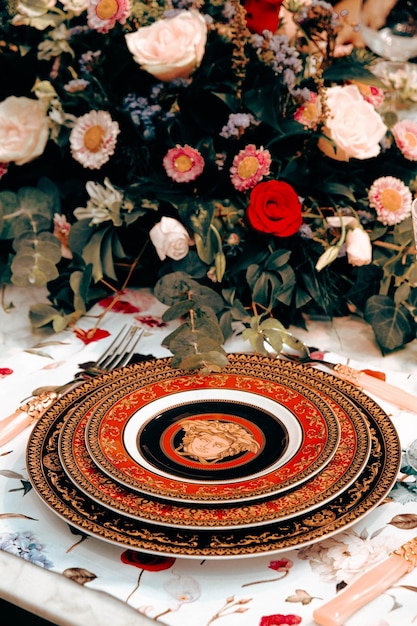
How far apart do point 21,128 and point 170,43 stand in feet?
0.90

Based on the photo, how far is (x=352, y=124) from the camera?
1091 mm

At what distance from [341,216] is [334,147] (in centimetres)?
10

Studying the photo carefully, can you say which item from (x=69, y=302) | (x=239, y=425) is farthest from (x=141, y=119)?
(x=239, y=425)

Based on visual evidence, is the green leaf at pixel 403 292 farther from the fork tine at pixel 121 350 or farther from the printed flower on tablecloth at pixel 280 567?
the printed flower on tablecloth at pixel 280 567

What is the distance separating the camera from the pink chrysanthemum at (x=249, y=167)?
107 centimetres

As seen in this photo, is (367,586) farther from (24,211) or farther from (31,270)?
(24,211)

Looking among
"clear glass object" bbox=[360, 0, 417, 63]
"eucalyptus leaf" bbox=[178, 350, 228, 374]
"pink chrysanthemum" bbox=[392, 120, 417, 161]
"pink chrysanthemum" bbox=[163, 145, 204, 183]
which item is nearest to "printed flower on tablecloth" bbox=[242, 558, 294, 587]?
"eucalyptus leaf" bbox=[178, 350, 228, 374]

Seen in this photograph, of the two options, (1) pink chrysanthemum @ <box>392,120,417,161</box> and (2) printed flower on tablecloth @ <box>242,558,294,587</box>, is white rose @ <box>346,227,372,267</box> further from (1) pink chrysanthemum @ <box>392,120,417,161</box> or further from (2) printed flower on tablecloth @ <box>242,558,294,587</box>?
(2) printed flower on tablecloth @ <box>242,558,294,587</box>

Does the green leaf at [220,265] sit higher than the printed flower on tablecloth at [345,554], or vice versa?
the printed flower on tablecloth at [345,554]

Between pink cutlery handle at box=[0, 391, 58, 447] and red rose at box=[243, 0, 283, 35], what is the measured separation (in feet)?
2.00

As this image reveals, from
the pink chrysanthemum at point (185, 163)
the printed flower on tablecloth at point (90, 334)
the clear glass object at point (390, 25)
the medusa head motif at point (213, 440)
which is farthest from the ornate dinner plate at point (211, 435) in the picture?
the clear glass object at point (390, 25)

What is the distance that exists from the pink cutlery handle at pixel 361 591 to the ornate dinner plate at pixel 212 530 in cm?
4

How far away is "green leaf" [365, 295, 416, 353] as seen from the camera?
1.05 metres

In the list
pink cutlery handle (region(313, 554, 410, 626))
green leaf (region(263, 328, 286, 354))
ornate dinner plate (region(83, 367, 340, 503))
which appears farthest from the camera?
green leaf (region(263, 328, 286, 354))
